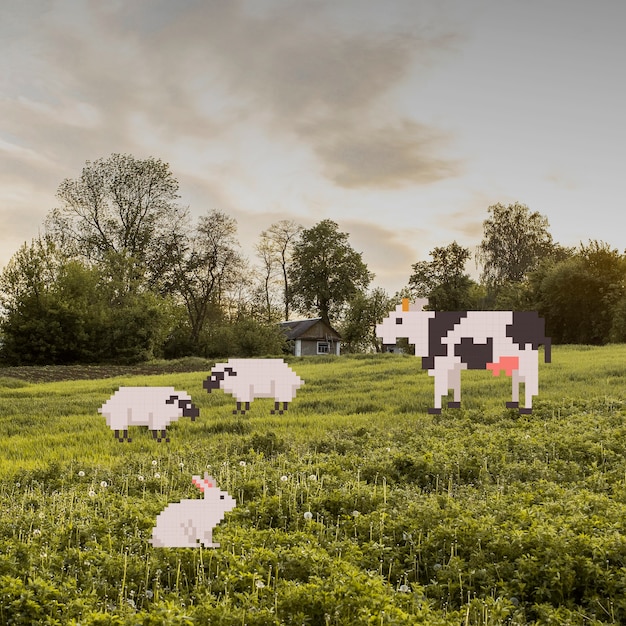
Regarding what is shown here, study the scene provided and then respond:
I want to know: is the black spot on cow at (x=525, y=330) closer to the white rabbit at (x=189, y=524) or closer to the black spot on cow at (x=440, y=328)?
the black spot on cow at (x=440, y=328)

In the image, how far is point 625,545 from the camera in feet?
21.4

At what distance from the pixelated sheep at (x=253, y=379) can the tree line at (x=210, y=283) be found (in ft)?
132

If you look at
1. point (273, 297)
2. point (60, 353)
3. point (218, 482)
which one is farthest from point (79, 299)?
point (218, 482)

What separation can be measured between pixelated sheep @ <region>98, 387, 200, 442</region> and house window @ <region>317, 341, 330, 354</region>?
6214cm

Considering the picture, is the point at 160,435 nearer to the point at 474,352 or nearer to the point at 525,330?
the point at 474,352

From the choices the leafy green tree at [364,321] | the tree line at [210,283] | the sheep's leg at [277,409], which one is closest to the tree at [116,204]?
the tree line at [210,283]

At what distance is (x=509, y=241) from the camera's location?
8400 centimetres

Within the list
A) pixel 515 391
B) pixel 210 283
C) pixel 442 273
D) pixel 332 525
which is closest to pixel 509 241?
pixel 442 273

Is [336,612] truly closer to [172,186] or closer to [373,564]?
[373,564]

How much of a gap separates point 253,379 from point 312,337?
2369 inches

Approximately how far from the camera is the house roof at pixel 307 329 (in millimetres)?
71250

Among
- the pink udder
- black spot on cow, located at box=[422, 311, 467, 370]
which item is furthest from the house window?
black spot on cow, located at box=[422, 311, 467, 370]

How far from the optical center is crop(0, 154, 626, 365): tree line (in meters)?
51.4

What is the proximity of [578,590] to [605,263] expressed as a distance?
2250 inches
